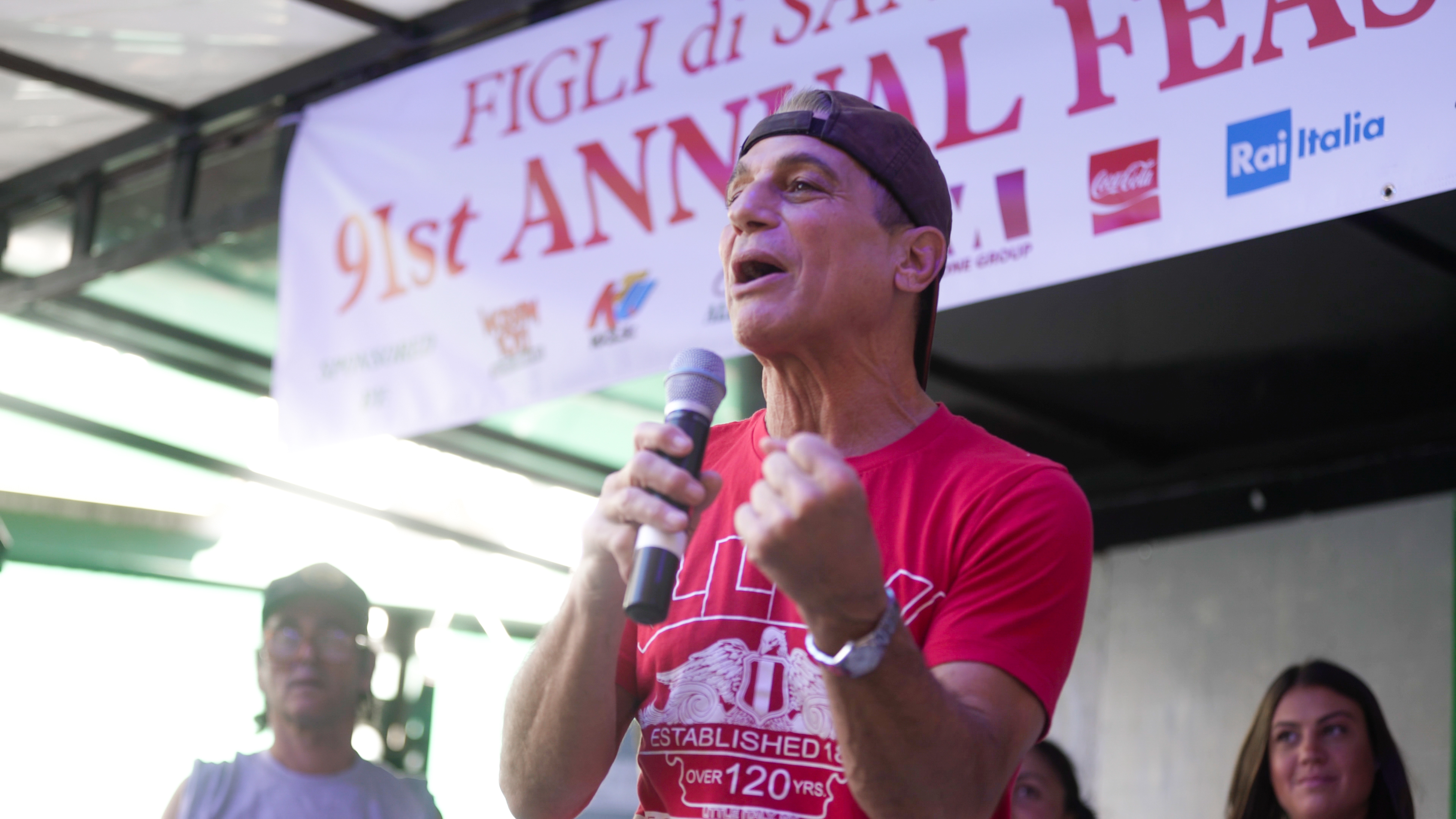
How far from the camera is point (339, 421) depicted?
4227mm

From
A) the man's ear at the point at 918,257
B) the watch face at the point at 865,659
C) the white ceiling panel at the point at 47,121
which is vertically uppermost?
the white ceiling panel at the point at 47,121

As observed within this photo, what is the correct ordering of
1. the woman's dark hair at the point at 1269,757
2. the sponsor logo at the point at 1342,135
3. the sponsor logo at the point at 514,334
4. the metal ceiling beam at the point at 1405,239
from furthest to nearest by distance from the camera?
the metal ceiling beam at the point at 1405,239, the sponsor logo at the point at 514,334, the woman's dark hair at the point at 1269,757, the sponsor logo at the point at 1342,135

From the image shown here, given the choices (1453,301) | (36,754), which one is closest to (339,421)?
(36,754)

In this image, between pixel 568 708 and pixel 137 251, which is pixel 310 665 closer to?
pixel 568 708

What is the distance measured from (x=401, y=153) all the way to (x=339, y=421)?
2.80ft

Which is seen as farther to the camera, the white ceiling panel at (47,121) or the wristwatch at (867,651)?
the white ceiling panel at (47,121)

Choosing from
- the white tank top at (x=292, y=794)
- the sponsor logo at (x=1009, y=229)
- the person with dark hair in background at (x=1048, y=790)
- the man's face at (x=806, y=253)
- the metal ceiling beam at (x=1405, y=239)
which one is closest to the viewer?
the man's face at (x=806, y=253)

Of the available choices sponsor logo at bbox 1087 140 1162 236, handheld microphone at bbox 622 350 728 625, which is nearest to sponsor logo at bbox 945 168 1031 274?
sponsor logo at bbox 1087 140 1162 236

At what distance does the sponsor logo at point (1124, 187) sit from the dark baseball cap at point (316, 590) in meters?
2.16

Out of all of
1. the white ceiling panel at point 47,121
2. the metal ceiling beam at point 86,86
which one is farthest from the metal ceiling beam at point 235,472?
the metal ceiling beam at point 86,86

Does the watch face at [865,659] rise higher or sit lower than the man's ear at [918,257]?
lower

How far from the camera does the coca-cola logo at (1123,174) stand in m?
2.90

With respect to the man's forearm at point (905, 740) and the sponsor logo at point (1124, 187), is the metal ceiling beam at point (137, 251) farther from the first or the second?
the man's forearm at point (905, 740)

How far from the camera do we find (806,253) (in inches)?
59.5
